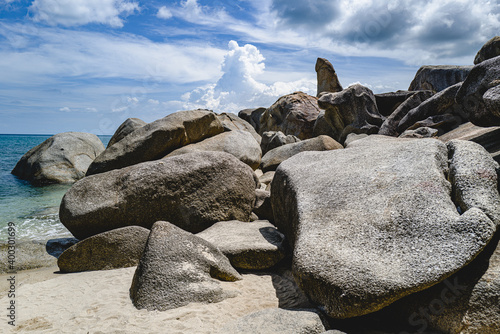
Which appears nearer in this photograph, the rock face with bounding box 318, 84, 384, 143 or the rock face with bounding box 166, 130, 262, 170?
the rock face with bounding box 166, 130, 262, 170

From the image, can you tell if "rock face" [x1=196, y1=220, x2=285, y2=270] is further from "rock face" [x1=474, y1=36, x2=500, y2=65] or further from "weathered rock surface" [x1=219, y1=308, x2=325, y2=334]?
"rock face" [x1=474, y1=36, x2=500, y2=65]

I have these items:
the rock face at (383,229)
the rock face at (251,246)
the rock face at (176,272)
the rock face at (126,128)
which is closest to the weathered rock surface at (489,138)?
the rock face at (383,229)

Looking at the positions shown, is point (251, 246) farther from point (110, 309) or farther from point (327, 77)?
point (327, 77)

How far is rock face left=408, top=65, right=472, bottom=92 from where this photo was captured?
53.8 feet

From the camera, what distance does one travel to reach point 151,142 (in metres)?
10.4

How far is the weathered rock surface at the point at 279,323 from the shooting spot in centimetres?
319

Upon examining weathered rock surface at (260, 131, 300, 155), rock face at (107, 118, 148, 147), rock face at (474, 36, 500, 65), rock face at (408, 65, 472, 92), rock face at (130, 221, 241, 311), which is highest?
rock face at (474, 36, 500, 65)

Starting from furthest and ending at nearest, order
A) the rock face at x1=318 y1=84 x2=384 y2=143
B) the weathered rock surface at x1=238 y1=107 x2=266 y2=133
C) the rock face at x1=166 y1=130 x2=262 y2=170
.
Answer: the weathered rock surface at x1=238 y1=107 x2=266 y2=133 < the rock face at x1=318 y1=84 x2=384 y2=143 < the rock face at x1=166 y1=130 x2=262 y2=170

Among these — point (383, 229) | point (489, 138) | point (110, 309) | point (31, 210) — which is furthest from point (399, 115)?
point (31, 210)

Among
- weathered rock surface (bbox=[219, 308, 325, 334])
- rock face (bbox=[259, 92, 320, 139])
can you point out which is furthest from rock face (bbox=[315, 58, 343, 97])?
weathered rock surface (bbox=[219, 308, 325, 334])

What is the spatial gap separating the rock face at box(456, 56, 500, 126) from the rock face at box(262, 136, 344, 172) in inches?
194

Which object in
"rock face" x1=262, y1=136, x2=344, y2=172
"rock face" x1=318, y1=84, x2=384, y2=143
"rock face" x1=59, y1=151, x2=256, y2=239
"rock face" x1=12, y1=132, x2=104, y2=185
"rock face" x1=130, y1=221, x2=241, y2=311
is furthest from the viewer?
"rock face" x1=12, y1=132, x2=104, y2=185

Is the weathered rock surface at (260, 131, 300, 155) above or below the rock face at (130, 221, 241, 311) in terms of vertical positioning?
above

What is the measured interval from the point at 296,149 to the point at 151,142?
4923 millimetres
